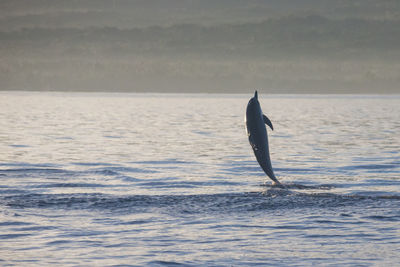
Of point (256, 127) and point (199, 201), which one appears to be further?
point (199, 201)

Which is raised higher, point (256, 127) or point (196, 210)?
point (256, 127)

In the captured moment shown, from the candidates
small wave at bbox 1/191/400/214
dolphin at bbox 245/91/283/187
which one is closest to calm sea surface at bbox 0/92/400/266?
small wave at bbox 1/191/400/214

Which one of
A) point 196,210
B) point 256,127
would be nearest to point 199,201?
point 196,210

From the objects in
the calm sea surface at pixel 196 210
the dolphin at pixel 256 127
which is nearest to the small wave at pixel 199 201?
the calm sea surface at pixel 196 210

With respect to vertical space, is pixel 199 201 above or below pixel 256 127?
below

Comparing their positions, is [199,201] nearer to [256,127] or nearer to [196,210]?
[196,210]

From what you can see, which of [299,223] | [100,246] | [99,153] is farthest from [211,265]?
[99,153]

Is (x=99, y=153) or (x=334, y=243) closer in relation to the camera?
(x=334, y=243)

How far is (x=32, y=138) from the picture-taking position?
1918 inches

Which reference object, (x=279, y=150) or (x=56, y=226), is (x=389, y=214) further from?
(x=279, y=150)

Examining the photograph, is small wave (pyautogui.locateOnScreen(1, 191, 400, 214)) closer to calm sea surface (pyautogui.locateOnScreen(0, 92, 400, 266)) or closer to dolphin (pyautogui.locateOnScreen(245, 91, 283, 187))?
calm sea surface (pyautogui.locateOnScreen(0, 92, 400, 266))

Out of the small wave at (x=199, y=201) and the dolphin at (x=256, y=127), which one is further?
the small wave at (x=199, y=201)

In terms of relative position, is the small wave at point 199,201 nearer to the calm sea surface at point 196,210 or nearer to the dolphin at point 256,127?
the calm sea surface at point 196,210

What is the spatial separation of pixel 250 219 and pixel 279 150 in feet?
77.9
